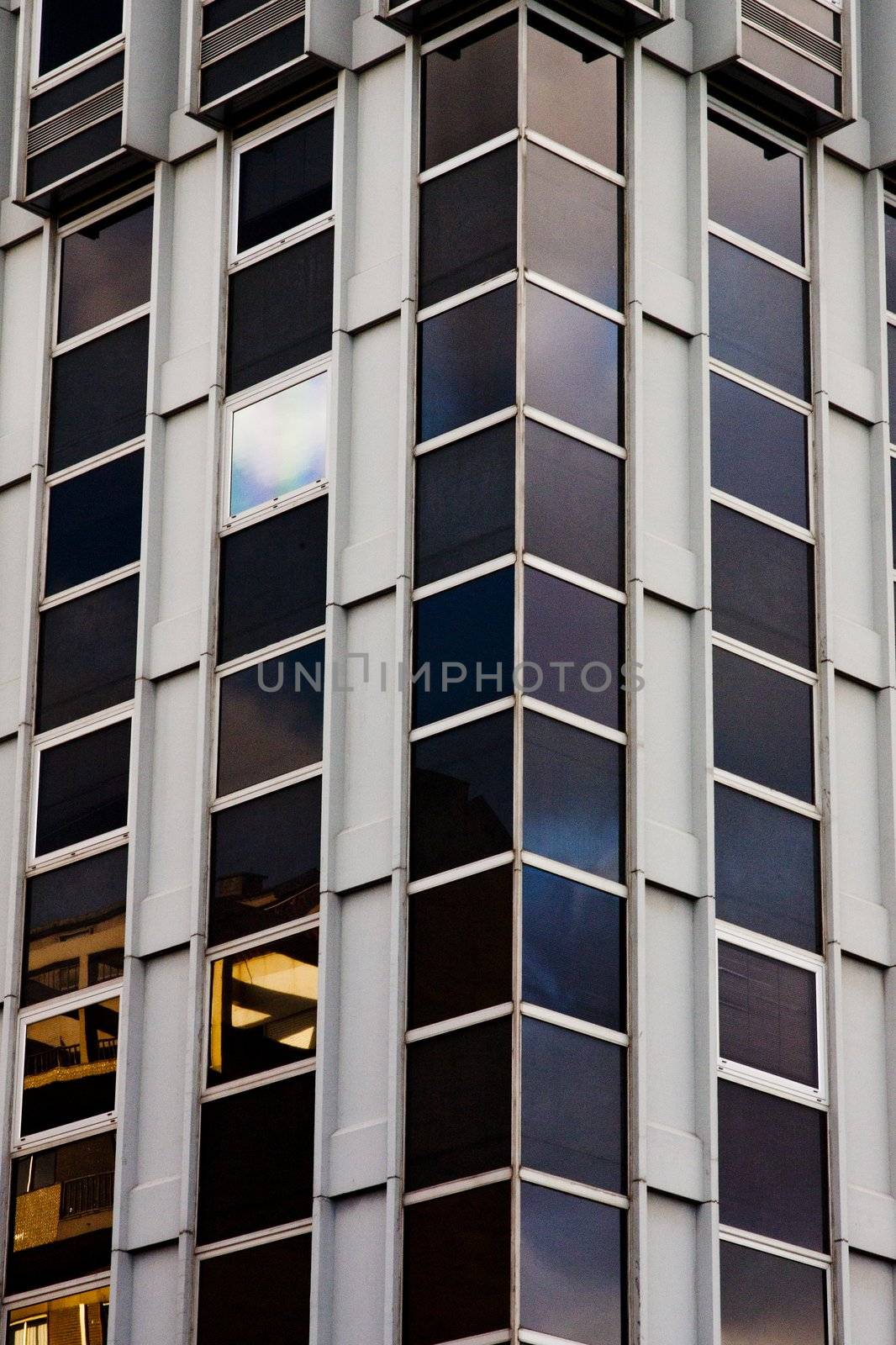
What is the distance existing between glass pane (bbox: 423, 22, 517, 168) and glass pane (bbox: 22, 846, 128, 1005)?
25.7 ft

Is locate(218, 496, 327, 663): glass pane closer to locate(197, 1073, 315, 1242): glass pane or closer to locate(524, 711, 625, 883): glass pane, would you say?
locate(524, 711, 625, 883): glass pane

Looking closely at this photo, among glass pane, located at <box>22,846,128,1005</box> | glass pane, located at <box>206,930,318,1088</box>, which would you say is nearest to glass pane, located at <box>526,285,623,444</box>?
glass pane, located at <box>206,930,318,1088</box>

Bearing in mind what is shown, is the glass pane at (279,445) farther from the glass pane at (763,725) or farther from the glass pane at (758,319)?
the glass pane at (763,725)

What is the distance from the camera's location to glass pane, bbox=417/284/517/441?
2573 cm

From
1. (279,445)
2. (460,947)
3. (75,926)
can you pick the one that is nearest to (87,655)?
(75,926)

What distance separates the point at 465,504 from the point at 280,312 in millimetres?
3682

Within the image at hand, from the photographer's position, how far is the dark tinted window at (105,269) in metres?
29.5

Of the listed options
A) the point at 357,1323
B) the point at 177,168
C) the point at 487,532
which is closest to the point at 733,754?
the point at 487,532

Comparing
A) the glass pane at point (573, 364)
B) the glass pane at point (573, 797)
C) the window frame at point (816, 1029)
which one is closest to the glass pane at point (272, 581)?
the glass pane at point (573, 364)

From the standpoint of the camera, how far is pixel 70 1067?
26875mm

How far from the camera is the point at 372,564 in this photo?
2603cm

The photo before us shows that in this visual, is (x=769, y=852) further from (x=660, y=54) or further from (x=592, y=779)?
(x=660, y=54)

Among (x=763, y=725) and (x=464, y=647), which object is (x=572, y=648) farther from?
(x=763, y=725)

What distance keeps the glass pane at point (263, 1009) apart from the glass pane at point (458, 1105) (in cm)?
140
